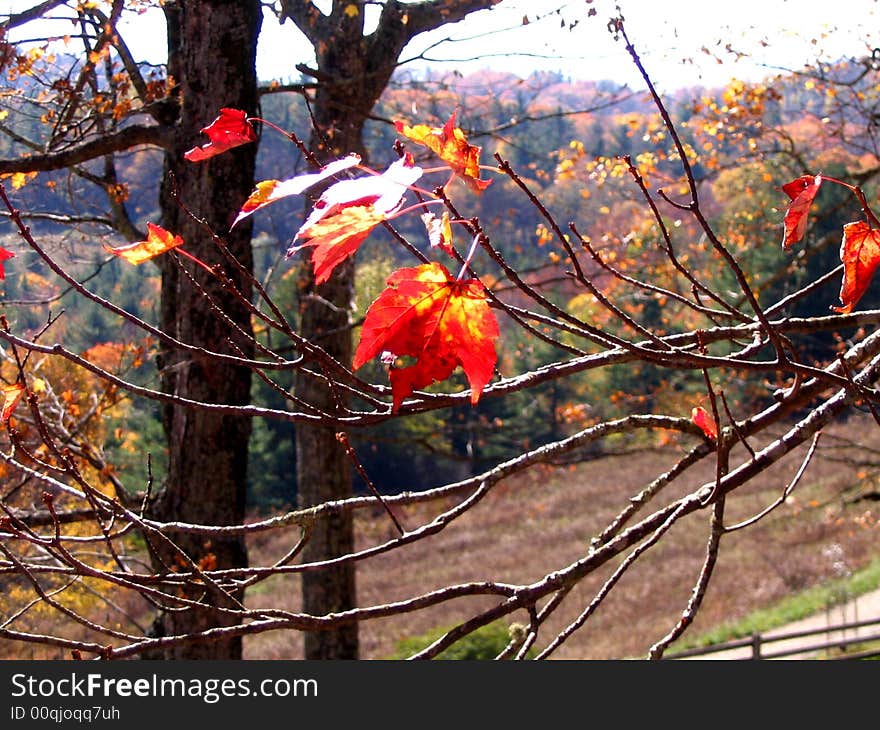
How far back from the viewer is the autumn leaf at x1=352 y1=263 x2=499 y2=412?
1.02 metres

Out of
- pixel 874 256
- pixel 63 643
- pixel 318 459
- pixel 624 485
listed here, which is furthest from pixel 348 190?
pixel 624 485

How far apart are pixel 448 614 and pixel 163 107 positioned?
56.2ft

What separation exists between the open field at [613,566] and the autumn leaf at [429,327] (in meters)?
12.6

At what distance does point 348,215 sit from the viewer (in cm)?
101

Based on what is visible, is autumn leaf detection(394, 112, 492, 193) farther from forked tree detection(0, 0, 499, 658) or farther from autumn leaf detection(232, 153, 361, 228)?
forked tree detection(0, 0, 499, 658)

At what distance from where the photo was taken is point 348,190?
994mm

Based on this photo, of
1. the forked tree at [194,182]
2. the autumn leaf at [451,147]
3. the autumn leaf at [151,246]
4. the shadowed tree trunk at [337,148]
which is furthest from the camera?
the shadowed tree trunk at [337,148]

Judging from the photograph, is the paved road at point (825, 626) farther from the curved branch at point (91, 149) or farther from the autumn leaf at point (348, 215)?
the autumn leaf at point (348, 215)

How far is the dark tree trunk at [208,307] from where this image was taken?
13.7 feet

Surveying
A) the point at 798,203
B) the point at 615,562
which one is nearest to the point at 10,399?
the point at 798,203

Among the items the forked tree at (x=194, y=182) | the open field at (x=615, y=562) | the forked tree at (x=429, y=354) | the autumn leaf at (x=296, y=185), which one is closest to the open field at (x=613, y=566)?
the open field at (x=615, y=562)

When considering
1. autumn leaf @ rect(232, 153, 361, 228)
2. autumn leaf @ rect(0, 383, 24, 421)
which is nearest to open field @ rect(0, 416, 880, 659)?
autumn leaf @ rect(0, 383, 24, 421)

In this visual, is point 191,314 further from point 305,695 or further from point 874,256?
point 874,256

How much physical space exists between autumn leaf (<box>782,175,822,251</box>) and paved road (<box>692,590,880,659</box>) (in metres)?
14.8
